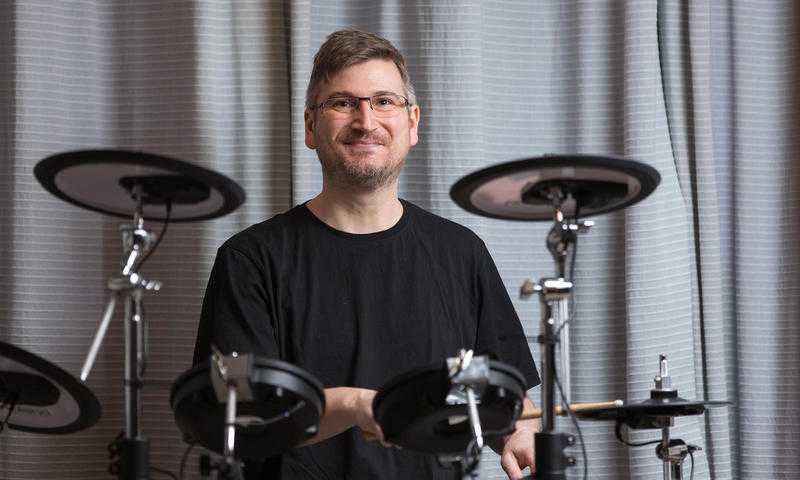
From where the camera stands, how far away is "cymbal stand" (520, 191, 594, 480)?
138 cm

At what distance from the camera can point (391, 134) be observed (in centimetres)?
188

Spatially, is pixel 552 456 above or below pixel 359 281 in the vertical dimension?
A: below

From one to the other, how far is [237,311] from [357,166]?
355mm

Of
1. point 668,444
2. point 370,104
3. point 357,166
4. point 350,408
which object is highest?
point 370,104

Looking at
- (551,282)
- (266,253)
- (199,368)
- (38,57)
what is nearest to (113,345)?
(266,253)

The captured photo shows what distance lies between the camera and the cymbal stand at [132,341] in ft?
4.31

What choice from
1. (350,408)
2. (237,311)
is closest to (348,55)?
(237,311)

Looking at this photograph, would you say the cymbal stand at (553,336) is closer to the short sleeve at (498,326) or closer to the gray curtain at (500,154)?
the short sleeve at (498,326)

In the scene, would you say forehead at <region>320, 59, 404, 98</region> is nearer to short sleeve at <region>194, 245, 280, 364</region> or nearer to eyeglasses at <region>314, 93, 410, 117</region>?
eyeglasses at <region>314, 93, 410, 117</region>

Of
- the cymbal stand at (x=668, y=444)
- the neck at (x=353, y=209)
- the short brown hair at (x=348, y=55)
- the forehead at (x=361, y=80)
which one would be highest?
the short brown hair at (x=348, y=55)

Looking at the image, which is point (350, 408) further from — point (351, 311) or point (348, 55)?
point (348, 55)

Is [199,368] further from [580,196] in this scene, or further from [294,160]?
[294,160]

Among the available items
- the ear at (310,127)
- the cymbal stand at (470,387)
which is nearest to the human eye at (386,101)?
the ear at (310,127)

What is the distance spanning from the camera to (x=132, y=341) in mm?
1352
